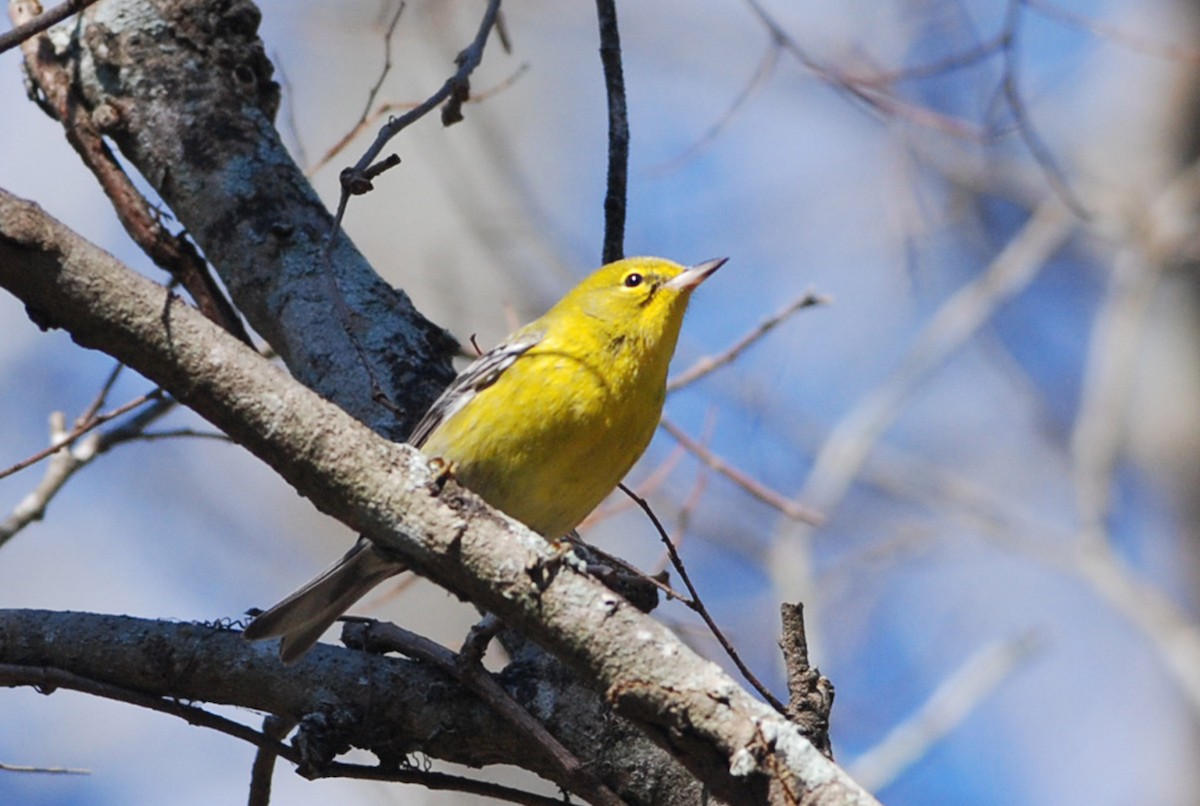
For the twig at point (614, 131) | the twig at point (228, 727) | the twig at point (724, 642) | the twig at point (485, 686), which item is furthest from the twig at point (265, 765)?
the twig at point (614, 131)

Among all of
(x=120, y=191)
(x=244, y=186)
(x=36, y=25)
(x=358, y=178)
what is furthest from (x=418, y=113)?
(x=120, y=191)

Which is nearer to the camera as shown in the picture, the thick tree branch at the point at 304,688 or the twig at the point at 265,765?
the thick tree branch at the point at 304,688

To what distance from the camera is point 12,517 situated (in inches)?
169

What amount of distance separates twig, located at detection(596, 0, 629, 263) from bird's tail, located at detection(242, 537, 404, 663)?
1470 mm

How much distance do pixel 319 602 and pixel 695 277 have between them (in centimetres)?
208

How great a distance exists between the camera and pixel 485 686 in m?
3.15

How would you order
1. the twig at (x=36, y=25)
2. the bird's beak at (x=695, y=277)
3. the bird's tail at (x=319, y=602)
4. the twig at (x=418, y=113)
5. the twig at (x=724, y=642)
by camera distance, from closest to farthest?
the twig at (x=36, y=25) → the twig at (x=724, y=642) → the twig at (x=418, y=113) → the bird's tail at (x=319, y=602) → the bird's beak at (x=695, y=277)

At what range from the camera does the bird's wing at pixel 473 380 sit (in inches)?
166

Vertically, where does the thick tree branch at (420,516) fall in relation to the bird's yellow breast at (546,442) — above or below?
below

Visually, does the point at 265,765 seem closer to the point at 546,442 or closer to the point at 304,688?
the point at 304,688

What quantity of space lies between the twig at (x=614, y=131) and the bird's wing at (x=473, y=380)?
1.69 feet

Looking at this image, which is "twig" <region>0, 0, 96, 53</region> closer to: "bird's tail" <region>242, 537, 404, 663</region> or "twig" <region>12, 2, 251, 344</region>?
"bird's tail" <region>242, 537, 404, 663</region>

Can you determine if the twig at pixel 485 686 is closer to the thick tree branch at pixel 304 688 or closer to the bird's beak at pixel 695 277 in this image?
the thick tree branch at pixel 304 688

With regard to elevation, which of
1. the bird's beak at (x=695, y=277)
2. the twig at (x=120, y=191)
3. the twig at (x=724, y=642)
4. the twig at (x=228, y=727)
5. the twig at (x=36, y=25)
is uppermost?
the bird's beak at (x=695, y=277)
